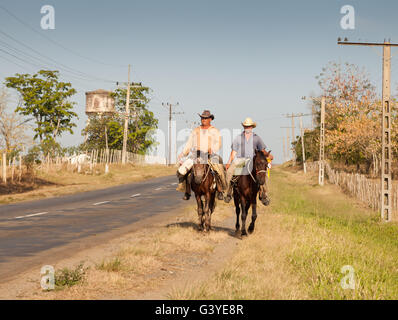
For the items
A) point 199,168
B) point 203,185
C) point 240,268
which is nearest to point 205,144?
point 199,168

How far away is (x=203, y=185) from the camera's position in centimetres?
1062

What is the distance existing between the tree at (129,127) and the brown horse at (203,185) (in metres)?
66.4

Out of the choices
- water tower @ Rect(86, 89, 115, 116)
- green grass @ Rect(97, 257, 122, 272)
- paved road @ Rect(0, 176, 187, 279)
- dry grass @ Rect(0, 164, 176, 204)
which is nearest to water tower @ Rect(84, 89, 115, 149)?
water tower @ Rect(86, 89, 115, 116)

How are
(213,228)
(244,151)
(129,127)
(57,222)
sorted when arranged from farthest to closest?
1. (129,127)
2. (57,222)
3. (213,228)
4. (244,151)

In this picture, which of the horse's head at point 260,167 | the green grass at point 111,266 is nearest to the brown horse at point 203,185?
the horse's head at point 260,167

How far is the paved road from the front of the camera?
30.2 ft

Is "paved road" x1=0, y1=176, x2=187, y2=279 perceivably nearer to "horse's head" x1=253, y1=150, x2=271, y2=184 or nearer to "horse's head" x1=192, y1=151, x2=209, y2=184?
"horse's head" x1=192, y1=151, x2=209, y2=184

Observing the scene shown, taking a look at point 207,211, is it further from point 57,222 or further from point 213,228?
point 57,222

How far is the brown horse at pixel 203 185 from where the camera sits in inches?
408

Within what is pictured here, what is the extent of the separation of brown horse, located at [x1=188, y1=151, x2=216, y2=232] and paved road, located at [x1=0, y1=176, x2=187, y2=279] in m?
2.90

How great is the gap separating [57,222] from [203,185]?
18.2 ft

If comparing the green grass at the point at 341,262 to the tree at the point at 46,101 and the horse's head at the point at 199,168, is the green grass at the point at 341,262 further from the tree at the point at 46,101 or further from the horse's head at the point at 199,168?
the tree at the point at 46,101

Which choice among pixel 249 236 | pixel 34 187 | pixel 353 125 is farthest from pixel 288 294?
pixel 353 125

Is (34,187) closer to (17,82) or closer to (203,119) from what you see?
(203,119)
